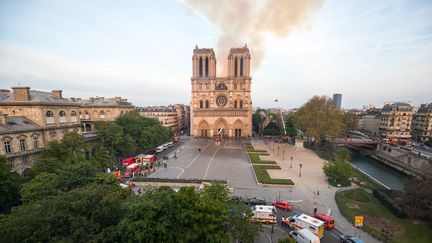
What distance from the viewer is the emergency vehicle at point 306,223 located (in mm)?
14308

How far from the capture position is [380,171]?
34188 mm

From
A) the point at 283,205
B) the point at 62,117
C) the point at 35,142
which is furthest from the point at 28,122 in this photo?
the point at 283,205

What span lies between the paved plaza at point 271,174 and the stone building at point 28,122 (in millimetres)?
14431

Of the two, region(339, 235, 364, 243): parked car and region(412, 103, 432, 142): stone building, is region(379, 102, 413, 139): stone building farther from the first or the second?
region(339, 235, 364, 243): parked car

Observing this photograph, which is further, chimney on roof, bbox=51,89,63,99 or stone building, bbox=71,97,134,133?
stone building, bbox=71,97,134,133

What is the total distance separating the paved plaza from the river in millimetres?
7980

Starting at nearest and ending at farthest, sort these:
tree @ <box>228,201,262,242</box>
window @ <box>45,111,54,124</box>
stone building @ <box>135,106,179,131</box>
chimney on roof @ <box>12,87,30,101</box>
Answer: tree @ <box>228,201,262,242</box>
chimney on roof @ <box>12,87,30,101</box>
window @ <box>45,111,54,124</box>
stone building @ <box>135,106,179,131</box>

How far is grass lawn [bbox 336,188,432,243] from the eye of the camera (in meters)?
14.5

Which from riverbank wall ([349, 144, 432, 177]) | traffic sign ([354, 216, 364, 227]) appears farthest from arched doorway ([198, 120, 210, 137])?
traffic sign ([354, 216, 364, 227])

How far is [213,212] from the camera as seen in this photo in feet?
33.4

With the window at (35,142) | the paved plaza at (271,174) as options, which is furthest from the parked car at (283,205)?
the window at (35,142)

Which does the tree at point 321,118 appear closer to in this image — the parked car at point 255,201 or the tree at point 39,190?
the parked car at point 255,201

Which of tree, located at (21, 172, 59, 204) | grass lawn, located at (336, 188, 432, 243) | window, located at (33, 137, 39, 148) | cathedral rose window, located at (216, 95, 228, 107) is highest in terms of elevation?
cathedral rose window, located at (216, 95, 228, 107)

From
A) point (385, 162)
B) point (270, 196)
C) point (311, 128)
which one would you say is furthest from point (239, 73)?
point (270, 196)
